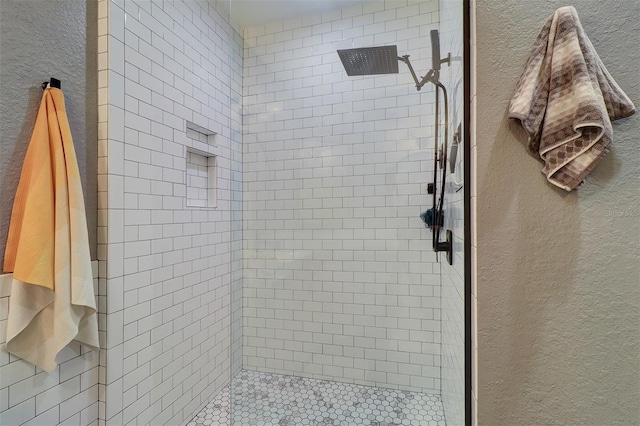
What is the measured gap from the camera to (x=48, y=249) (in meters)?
1.15

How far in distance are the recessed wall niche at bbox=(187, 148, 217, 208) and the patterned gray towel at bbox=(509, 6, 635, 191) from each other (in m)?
1.91

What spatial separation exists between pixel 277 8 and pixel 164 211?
1.68m

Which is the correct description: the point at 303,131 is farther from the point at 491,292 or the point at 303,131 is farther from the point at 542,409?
the point at 542,409

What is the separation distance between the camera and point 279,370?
94.4 inches

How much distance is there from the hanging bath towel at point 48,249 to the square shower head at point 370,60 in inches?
61.3

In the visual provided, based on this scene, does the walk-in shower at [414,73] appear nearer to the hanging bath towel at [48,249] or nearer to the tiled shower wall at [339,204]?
the tiled shower wall at [339,204]

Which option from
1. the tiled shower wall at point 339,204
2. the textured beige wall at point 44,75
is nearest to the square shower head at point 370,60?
the tiled shower wall at point 339,204

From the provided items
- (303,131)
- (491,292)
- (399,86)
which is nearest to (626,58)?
(491,292)

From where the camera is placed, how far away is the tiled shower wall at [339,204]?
7.14 feet

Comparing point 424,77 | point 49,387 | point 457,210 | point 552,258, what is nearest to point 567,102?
point 552,258

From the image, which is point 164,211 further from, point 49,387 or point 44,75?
point 49,387

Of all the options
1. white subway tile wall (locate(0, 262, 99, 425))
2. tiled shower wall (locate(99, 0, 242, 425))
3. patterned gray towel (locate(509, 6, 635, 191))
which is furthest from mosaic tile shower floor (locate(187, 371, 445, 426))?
patterned gray towel (locate(509, 6, 635, 191))

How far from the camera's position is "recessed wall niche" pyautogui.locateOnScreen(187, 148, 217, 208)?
2104 millimetres

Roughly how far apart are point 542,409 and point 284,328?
1881 millimetres
